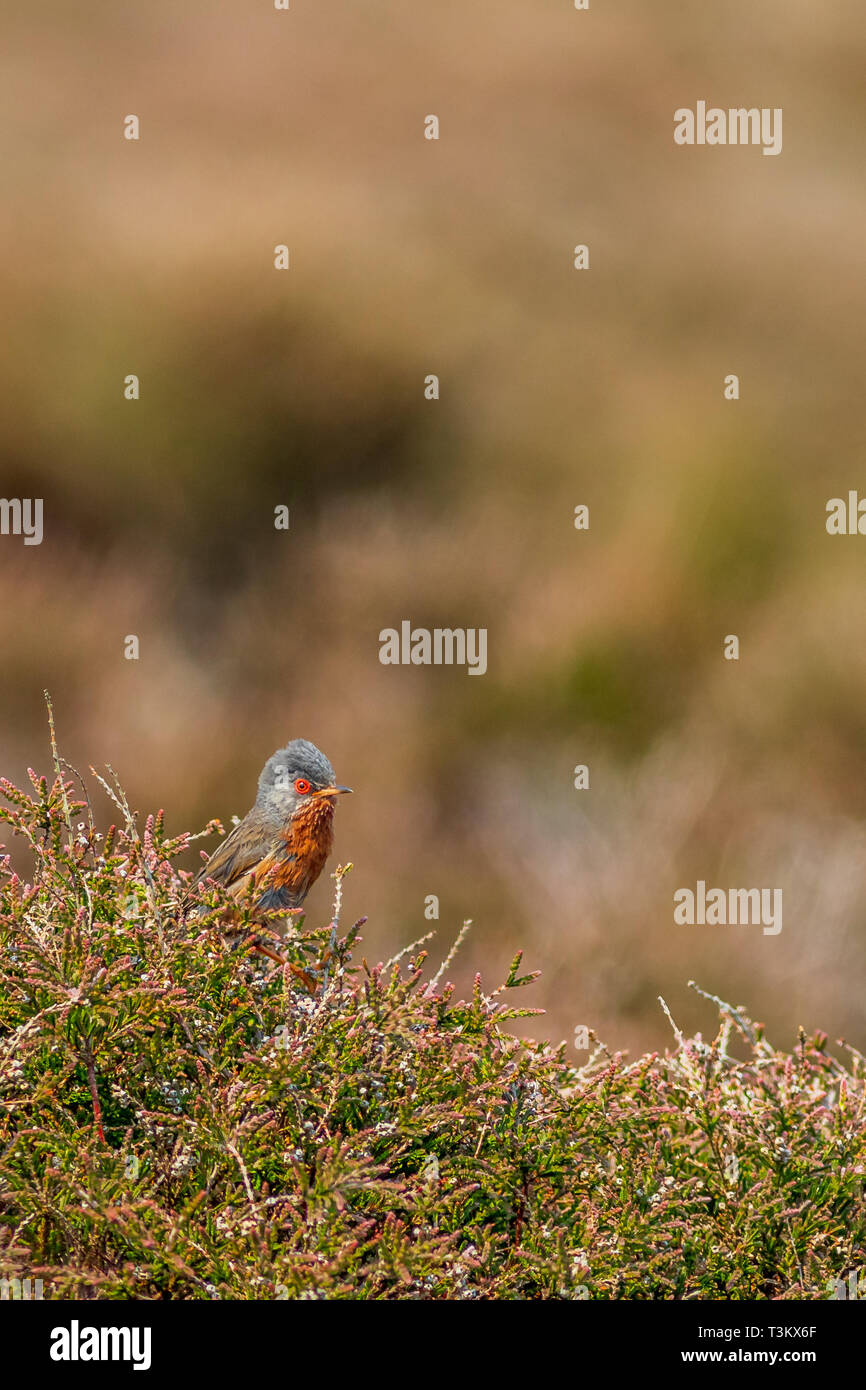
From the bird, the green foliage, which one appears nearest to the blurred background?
the bird

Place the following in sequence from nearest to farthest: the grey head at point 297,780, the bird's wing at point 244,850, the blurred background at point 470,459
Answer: the bird's wing at point 244,850, the grey head at point 297,780, the blurred background at point 470,459

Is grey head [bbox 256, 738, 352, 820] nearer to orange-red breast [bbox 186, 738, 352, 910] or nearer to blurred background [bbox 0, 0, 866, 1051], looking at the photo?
orange-red breast [bbox 186, 738, 352, 910]

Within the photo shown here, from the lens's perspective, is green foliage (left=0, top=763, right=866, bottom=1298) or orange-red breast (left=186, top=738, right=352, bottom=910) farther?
orange-red breast (left=186, top=738, right=352, bottom=910)

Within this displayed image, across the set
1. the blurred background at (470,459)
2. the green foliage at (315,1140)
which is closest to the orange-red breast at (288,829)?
the green foliage at (315,1140)

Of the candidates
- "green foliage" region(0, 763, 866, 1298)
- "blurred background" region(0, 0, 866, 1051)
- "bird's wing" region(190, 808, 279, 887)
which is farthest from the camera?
"blurred background" region(0, 0, 866, 1051)

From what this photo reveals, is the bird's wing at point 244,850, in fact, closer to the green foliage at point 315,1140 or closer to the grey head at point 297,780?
the grey head at point 297,780

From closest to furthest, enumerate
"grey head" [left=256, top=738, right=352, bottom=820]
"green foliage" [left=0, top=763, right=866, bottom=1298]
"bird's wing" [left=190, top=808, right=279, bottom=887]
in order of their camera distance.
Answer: "green foliage" [left=0, top=763, right=866, bottom=1298] → "bird's wing" [left=190, top=808, right=279, bottom=887] → "grey head" [left=256, top=738, right=352, bottom=820]

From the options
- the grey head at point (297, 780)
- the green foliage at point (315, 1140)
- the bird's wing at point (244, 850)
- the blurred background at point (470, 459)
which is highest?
the blurred background at point (470, 459)

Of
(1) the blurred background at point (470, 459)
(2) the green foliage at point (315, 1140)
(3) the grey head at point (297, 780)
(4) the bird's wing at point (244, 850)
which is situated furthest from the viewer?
(1) the blurred background at point (470, 459)
